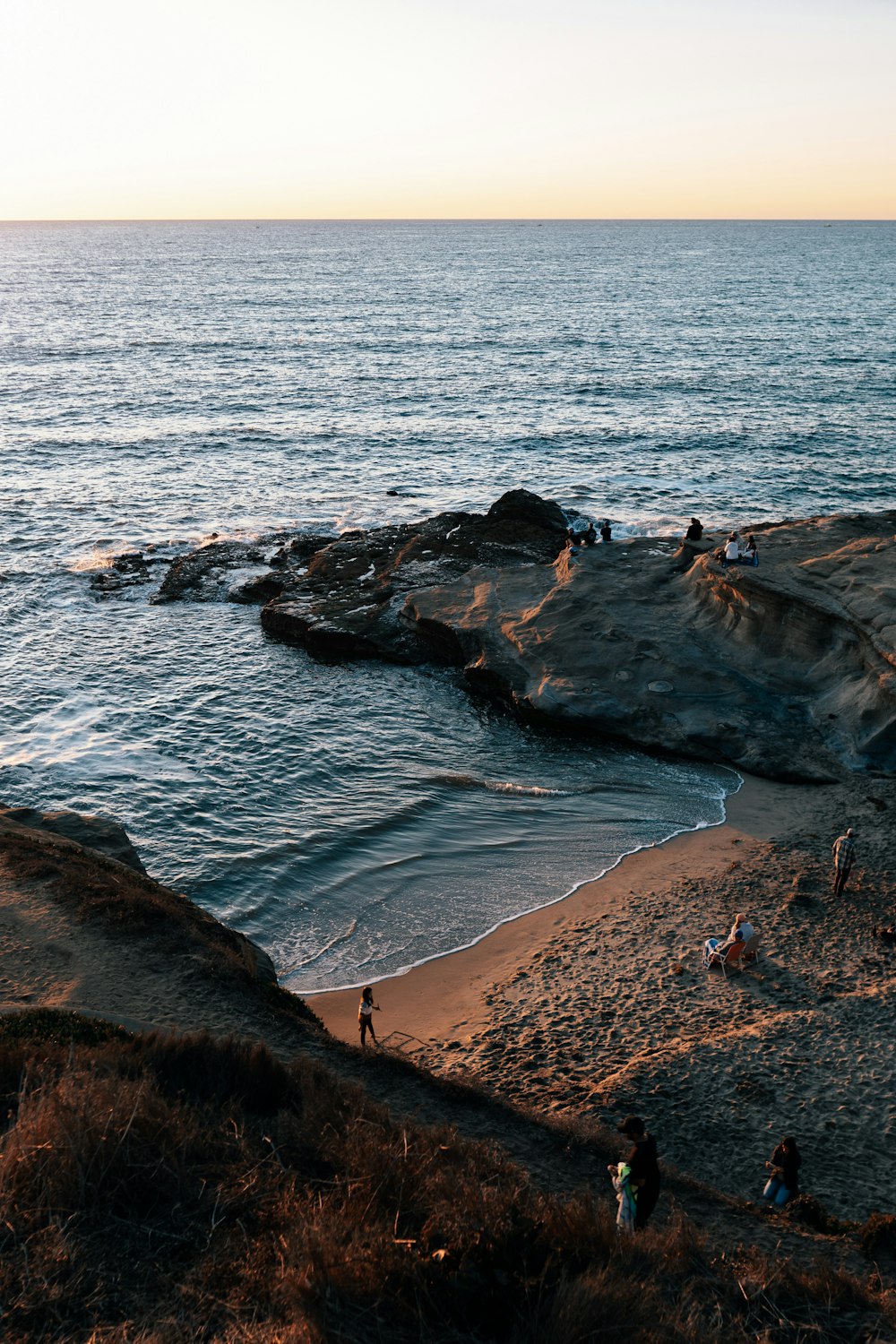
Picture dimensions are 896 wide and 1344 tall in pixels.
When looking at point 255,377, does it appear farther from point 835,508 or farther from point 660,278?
point 660,278

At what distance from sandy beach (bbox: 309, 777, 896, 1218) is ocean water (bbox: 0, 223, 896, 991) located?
4.62ft

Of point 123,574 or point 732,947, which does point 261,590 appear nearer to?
point 123,574

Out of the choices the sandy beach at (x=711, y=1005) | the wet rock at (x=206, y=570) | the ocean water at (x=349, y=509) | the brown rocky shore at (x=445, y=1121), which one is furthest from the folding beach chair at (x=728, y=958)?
the wet rock at (x=206, y=570)

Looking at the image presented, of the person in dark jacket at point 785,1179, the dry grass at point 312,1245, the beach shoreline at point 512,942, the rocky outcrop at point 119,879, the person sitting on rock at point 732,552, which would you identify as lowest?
the beach shoreline at point 512,942

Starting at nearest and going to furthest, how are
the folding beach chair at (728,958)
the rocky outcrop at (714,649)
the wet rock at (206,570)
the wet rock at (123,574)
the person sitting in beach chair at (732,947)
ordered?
the person sitting in beach chair at (732,947) → the folding beach chair at (728,958) → the rocky outcrop at (714,649) → the wet rock at (206,570) → the wet rock at (123,574)

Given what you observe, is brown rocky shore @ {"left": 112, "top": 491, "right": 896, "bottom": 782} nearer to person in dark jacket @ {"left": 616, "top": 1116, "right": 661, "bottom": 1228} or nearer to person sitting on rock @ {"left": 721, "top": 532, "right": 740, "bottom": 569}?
person sitting on rock @ {"left": 721, "top": 532, "right": 740, "bottom": 569}

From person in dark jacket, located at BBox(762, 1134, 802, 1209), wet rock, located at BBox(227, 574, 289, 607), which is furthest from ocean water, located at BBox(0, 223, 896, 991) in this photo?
person in dark jacket, located at BBox(762, 1134, 802, 1209)

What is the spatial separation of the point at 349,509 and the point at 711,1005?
120 ft

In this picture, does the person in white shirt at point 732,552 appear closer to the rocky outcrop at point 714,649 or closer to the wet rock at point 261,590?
the rocky outcrop at point 714,649

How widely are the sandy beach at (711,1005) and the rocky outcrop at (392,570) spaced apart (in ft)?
45.5

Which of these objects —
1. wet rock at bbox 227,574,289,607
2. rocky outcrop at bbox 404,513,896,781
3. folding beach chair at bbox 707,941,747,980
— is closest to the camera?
folding beach chair at bbox 707,941,747,980

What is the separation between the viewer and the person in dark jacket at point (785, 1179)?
12.0 meters

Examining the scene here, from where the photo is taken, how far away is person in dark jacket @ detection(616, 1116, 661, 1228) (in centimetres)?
1049

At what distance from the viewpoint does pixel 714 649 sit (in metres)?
28.1
